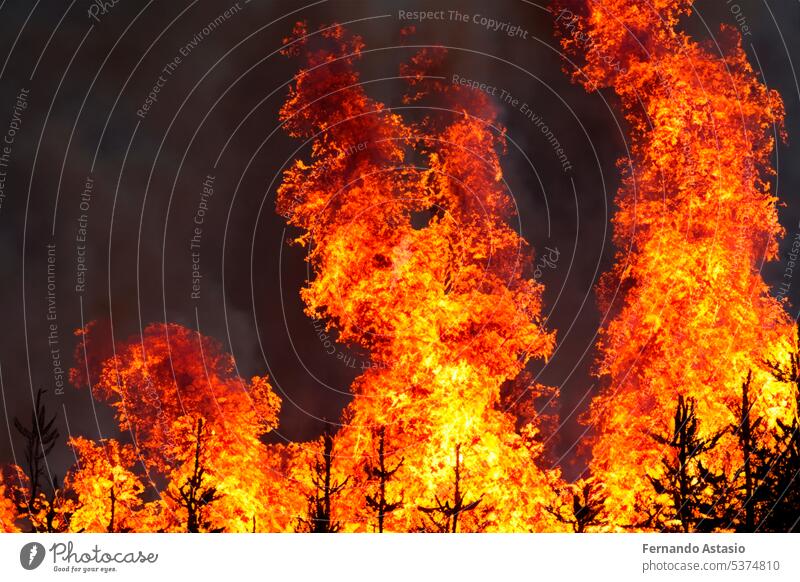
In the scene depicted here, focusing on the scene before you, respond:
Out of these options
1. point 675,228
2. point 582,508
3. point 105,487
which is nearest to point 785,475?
point 582,508

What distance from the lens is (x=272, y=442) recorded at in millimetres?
33688

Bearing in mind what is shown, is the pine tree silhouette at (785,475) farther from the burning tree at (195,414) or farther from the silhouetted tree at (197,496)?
the silhouetted tree at (197,496)

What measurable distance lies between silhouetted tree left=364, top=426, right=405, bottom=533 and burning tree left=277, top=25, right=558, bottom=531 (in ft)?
1.85

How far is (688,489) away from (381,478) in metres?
9.37

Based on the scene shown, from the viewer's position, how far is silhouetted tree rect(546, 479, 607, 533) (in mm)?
28547

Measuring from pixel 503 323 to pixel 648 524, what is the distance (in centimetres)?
847

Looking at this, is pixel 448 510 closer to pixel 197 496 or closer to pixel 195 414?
pixel 197 496

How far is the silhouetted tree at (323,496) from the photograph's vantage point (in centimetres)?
3022

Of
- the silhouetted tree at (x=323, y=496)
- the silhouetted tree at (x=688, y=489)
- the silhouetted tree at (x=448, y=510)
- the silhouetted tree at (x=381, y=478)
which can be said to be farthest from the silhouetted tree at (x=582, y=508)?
the silhouetted tree at (x=323, y=496)

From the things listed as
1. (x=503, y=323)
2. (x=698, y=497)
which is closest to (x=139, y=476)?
(x=503, y=323)

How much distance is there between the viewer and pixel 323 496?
105 ft

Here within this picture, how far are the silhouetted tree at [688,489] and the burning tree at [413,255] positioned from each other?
4.33 metres
